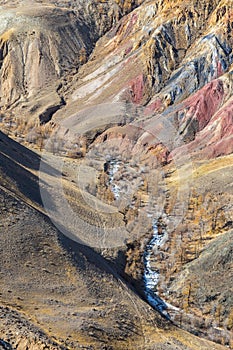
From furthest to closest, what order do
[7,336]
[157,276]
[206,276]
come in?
[157,276] → [206,276] → [7,336]

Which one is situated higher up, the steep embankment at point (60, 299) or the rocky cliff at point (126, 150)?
the steep embankment at point (60, 299)

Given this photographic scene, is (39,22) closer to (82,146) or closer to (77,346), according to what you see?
(82,146)

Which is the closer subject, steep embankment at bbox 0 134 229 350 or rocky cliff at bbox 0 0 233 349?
steep embankment at bbox 0 134 229 350

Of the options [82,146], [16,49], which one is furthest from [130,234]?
[16,49]

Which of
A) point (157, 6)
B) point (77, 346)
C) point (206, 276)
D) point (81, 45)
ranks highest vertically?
point (77, 346)

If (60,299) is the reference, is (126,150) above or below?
below

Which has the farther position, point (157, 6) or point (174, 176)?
point (157, 6)

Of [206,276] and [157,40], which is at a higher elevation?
[206,276]

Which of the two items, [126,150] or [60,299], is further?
[126,150]

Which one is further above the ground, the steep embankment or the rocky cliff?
the steep embankment

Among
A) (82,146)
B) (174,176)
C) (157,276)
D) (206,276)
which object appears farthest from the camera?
(82,146)

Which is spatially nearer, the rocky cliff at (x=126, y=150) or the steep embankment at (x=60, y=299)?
the steep embankment at (x=60, y=299)
